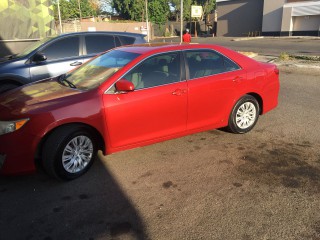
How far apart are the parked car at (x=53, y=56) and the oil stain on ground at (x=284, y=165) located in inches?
181

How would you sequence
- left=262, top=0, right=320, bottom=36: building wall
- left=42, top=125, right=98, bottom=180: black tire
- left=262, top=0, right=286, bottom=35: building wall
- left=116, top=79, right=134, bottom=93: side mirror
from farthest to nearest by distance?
left=262, top=0, right=286, bottom=35: building wall
left=262, top=0, right=320, bottom=36: building wall
left=116, top=79, right=134, bottom=93: side mirror
left=42, top=125, right=98, bottom=180: black tire

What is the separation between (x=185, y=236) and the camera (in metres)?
2.88

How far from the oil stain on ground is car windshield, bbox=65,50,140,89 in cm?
215

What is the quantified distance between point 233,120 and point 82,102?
254 cm

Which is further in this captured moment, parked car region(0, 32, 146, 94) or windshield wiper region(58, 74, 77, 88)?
parked car region(0, 32, 146, 94)

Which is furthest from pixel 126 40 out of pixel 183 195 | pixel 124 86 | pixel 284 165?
pixel 183 195

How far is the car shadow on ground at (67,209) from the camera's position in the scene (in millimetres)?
2955

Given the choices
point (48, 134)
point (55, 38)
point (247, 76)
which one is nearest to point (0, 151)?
point (48, 134)

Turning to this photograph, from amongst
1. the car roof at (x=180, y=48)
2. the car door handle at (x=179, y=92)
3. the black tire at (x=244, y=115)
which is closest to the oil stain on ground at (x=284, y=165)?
the black tire at (x=244, y=115)

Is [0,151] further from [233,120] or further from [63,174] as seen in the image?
[233,120]

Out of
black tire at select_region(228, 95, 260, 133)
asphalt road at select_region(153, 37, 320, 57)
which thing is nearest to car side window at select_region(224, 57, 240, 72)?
black tire at select_region(228, 95, 260, 133)

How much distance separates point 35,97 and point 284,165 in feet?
11.1

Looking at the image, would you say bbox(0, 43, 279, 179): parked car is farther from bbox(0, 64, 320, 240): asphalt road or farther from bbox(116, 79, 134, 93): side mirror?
bbox(0, 64, 320, 240): asphalt road

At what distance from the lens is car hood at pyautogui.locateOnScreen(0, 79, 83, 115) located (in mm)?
3707
